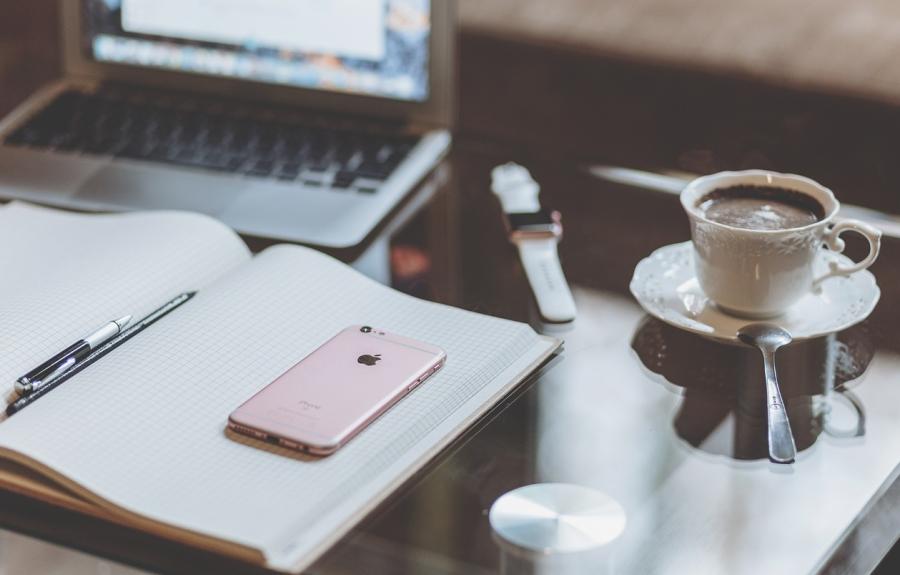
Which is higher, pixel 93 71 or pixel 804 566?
pixel 93 71

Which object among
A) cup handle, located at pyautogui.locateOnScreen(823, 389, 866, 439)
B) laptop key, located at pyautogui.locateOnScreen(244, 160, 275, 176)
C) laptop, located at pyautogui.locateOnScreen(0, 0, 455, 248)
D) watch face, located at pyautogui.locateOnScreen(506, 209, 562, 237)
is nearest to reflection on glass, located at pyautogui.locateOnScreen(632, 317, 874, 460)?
cup handle, located at pyautogui.locateOnScreen(823, 389, 866, 439)

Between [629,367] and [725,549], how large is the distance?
0.60ft

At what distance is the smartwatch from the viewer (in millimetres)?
832

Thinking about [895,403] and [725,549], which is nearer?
[725,549]

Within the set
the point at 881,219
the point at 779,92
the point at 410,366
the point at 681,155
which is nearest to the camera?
the point at 410,366

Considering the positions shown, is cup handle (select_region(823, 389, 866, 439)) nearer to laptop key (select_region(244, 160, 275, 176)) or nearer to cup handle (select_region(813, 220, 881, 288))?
cup handle (select_region(813, 220, 881, 288))

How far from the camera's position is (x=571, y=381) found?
747 millimetres

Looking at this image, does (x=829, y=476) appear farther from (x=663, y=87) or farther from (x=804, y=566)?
(x=663, y=87)

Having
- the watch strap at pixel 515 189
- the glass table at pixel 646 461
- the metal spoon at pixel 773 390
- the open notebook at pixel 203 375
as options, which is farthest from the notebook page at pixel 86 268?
the metal spoon at pixel 773 390

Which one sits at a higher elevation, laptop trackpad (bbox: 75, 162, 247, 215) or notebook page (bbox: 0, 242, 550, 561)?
laptop trackpad (bbox: 75, 162, 247, 215)

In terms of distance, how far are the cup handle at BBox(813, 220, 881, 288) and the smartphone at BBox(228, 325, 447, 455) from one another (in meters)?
0.28

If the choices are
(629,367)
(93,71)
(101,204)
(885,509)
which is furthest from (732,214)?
(93,71)

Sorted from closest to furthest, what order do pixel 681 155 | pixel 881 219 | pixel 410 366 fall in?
pixel 410 366, pixel 881 219, pixel 681 155

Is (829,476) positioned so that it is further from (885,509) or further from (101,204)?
(101,204)
